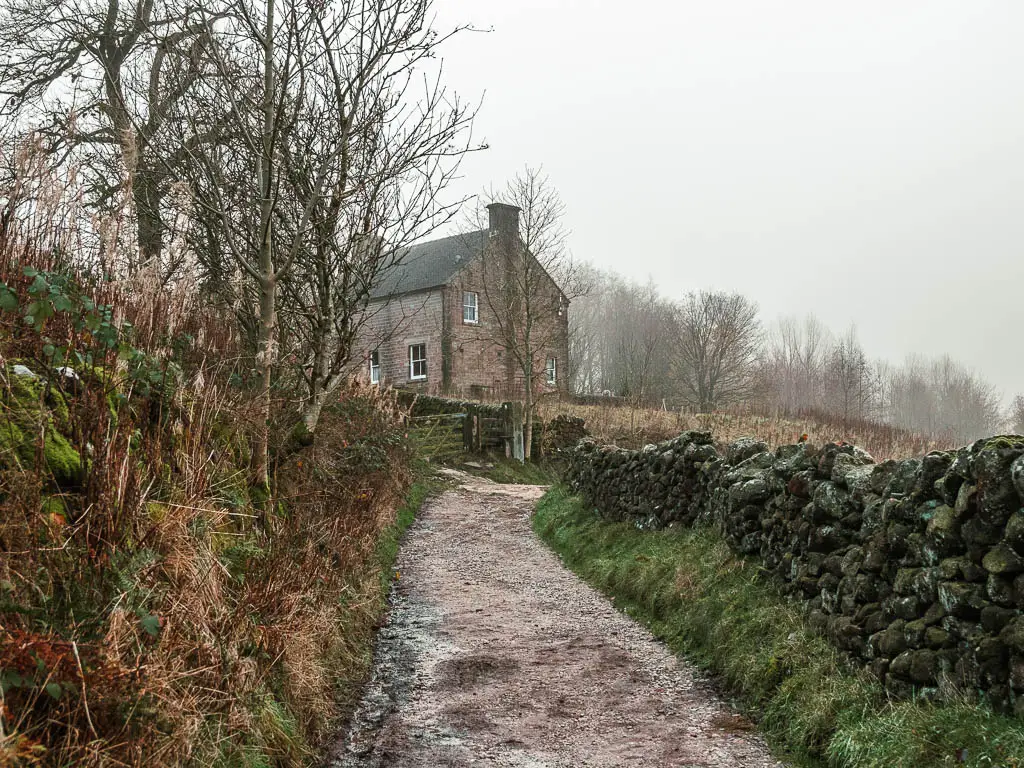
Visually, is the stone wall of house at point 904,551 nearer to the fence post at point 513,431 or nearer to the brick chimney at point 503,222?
Answer: the fence post at point 513,431

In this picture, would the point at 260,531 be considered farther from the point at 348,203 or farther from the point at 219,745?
the point at 348,203

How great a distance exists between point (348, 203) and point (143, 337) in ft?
8.68

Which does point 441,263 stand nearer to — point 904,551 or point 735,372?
point 735,372

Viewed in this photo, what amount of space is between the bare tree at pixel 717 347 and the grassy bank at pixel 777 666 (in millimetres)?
18829

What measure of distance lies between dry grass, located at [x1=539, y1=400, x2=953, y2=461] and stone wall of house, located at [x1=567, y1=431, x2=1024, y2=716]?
963 cm

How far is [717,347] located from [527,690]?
23559mm

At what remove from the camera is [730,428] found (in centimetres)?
1927

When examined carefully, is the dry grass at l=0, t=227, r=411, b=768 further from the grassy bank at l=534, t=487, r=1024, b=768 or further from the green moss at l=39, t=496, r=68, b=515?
the grassy bank at l=534, t=487, r=1024, b=768

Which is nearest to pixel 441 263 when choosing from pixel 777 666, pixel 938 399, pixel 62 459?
pixel 777 666

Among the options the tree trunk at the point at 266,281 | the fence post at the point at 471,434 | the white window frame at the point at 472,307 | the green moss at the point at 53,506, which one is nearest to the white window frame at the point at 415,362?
the white window frame at the point at 472,307

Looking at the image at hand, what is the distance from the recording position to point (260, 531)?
525 centimetres

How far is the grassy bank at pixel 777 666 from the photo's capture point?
A: 3738 millimetres

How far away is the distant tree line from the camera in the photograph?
28266 mm

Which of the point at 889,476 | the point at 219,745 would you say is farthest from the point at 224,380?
the point at 889,476
